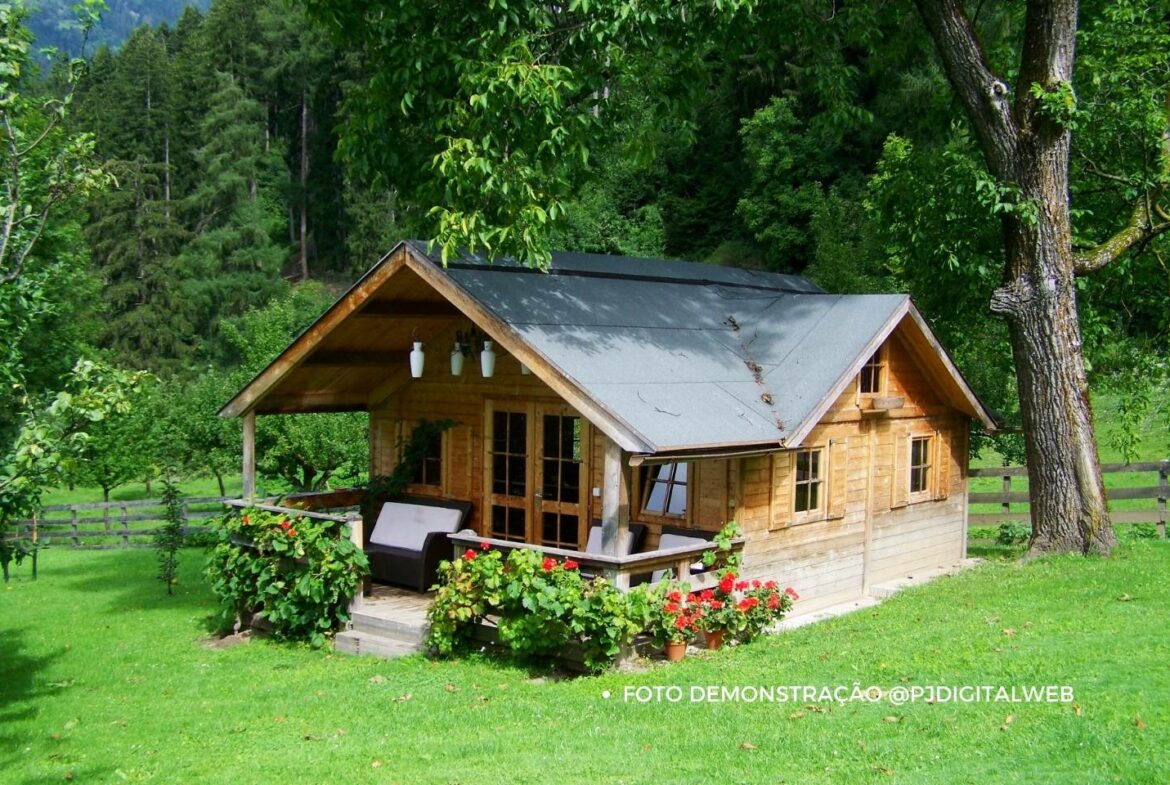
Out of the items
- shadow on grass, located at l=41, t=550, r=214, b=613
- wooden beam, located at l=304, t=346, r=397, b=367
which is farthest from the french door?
shadow on grass, located at l=41, t=550, r=214, b=613

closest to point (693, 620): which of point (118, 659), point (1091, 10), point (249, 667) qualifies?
point (249, 667)

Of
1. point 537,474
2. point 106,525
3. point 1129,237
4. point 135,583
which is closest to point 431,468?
point 537,474

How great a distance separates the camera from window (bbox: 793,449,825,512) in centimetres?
1235

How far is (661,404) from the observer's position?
34.7 ft

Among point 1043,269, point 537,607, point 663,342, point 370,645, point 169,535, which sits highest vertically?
point 1043,269

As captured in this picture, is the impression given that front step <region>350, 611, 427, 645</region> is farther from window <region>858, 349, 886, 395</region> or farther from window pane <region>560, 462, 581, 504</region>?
window <region>858, 349, 886, 395</region>

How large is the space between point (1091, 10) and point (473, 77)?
34.7 feet

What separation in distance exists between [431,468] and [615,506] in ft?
16.9

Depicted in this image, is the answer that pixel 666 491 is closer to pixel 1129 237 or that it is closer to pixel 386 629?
pixel 386 629

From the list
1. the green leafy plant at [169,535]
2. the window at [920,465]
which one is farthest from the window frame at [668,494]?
the green leafy plant at [169,535]

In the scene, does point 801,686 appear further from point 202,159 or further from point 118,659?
point 202,159

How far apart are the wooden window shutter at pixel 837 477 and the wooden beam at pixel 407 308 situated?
4843 mm

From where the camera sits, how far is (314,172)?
5828cm

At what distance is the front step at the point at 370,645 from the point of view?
36.0 ft
